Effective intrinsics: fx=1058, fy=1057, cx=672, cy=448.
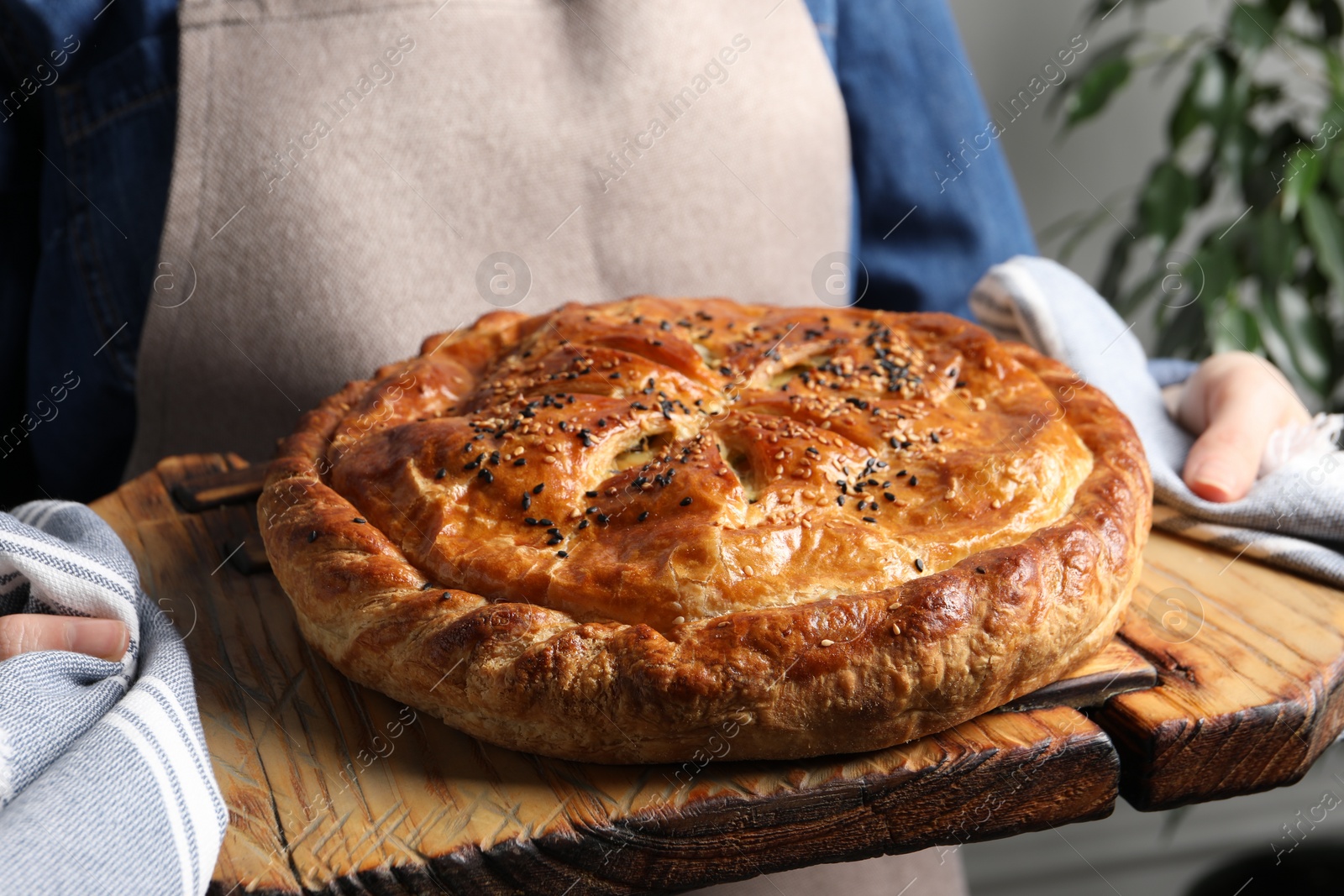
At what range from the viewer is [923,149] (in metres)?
3.00

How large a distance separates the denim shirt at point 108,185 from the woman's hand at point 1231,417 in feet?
3.54

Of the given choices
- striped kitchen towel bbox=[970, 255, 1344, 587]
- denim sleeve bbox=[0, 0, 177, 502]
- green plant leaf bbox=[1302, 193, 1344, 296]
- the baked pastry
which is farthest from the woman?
green plant leaf bbox=[1302, 193, 1344, 296]

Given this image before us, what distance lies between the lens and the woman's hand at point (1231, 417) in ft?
5.86

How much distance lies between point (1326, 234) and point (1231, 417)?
1686mm

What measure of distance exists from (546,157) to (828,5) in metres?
0.96

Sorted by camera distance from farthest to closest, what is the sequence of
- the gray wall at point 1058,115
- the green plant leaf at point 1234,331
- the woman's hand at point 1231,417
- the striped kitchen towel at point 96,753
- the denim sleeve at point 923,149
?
the gray wall at point 1058,115
the green plant leaf at point 1234,331
the denim sleeve at point 923,149
the woman's hand at point 1231,417
the striped kitchen towel at point 96,753

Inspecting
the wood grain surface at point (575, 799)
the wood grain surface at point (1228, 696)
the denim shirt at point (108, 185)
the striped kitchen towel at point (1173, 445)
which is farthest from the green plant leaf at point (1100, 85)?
the wood grain surface at point (575, 799)

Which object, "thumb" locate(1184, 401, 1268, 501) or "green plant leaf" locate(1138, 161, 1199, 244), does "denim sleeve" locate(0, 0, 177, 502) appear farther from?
"green plant leaf" locate(1138, 161, 1199, 244)

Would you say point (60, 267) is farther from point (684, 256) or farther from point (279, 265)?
point (684, 256)

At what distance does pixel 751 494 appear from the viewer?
1479mm

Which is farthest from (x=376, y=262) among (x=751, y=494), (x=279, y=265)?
(x=751, y=494)

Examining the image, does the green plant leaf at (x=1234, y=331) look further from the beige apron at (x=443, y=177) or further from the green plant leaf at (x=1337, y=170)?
the beige apron at (x=443, y=177)

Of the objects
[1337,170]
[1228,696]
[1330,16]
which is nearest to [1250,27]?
[1330,16]

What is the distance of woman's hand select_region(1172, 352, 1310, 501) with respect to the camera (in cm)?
179
